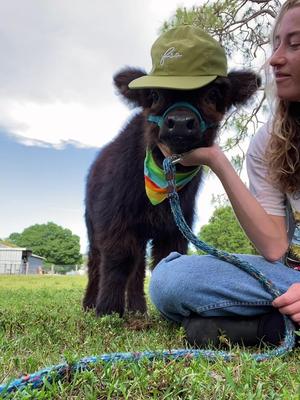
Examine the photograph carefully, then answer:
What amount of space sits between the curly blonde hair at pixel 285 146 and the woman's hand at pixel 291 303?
546 millimetres

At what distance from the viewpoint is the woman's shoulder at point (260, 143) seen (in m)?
2.70

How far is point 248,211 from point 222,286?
1.17 feet

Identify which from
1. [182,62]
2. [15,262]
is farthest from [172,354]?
[15,262]

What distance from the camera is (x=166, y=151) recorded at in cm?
288

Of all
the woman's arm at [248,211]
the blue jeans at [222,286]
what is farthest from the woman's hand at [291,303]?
the woman's arm at [248,211]

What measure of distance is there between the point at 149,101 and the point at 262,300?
1446mm

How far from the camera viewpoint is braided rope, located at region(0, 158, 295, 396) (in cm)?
136

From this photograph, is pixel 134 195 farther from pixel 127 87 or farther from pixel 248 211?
pixel 248 211

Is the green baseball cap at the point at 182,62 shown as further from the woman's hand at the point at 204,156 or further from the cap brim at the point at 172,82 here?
the woman's hand at the point at 204,156

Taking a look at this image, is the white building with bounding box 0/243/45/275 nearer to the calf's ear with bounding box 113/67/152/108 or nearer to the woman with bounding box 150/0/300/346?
the calf's ear with bounding box 113/67/152/108

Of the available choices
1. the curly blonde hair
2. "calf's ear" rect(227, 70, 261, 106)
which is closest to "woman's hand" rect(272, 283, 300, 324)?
the curly blonde hair

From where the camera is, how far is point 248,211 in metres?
2.37

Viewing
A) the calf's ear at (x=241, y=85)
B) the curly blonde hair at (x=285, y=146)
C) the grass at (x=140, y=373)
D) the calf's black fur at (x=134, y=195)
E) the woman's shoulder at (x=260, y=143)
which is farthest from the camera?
the calf's ear at (x=241, y=85)

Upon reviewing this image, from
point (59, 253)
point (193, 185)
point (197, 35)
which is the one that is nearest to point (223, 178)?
point (197, 35)
